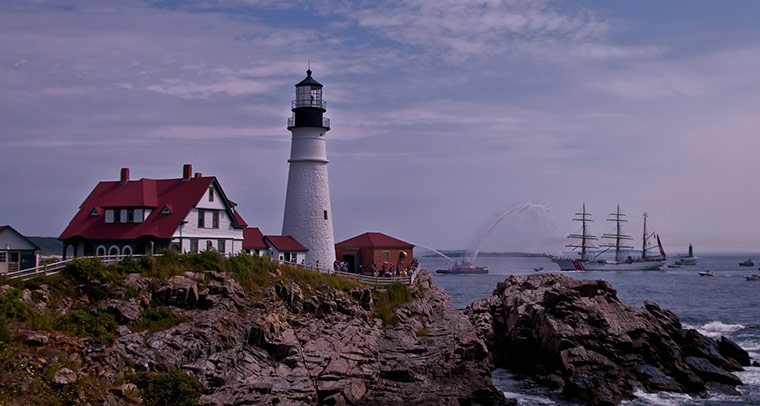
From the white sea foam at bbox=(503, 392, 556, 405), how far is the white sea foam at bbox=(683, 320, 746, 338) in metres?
26.7

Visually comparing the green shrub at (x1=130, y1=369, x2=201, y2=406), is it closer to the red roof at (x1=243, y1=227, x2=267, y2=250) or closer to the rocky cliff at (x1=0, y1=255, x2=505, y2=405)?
the rocky cliff at (x1=0, y1=255, x2=505, y2=405)

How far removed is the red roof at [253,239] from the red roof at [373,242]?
708cm

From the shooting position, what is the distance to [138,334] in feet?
104

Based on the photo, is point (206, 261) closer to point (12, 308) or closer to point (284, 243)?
point (12, 308)

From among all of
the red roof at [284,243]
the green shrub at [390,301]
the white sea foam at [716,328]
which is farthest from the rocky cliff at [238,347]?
the white sea foam at [716,328]

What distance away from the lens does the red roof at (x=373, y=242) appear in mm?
54094

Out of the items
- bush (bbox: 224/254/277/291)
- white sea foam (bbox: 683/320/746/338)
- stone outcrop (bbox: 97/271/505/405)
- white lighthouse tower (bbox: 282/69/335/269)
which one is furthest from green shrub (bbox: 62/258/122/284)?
white sea foam (bbox: 683/320/746/338)

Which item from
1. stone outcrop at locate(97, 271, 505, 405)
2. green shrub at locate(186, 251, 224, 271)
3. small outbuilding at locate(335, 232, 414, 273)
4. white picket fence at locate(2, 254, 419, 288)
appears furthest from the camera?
small outbuilding at locate(335, 232, 414, 273)

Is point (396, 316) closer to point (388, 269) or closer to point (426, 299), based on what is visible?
point (426, 299)

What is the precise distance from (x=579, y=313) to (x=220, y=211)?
2141 centimetres

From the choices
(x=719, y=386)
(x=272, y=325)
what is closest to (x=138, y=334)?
(x=272, y=325)

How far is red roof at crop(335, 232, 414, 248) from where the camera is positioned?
2130 inches

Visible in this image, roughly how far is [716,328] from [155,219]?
146 feet

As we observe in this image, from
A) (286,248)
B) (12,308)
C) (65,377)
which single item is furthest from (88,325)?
(286,248)
